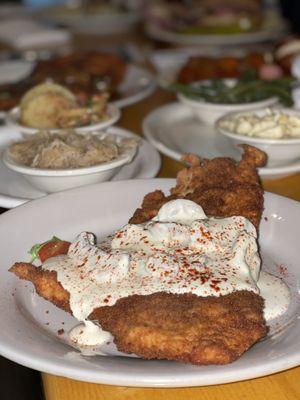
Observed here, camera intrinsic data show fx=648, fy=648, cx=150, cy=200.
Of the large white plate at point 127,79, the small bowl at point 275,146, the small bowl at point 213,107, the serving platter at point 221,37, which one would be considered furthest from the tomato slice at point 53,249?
the serving platter at point 221,37

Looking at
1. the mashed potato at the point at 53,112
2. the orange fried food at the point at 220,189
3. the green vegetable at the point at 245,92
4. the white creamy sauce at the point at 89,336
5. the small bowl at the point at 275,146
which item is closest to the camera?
the white creamy sauce at the point at 89,336

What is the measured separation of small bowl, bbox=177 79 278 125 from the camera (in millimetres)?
3340

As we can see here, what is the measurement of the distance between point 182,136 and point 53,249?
1566 mm

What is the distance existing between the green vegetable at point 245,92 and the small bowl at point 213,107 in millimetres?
49

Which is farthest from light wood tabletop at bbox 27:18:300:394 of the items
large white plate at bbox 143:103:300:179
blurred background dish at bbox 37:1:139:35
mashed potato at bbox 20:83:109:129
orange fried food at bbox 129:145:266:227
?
blurred background dish at bbox 37:1:139:35

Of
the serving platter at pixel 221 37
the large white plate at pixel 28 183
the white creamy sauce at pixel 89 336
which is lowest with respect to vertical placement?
the serving platter at pixel 221 37

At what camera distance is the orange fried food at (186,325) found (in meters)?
1.56

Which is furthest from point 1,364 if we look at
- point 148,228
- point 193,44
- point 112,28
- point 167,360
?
point 112,28

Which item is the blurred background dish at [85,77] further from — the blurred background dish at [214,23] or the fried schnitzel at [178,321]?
the fried schnitzel at [178,321]

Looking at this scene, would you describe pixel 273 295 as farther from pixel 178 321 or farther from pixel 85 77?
pixel 85 77

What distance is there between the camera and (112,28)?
21.6ft

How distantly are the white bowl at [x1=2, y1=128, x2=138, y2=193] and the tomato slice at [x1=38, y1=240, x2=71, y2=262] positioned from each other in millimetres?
519

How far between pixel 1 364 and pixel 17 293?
0.64 m

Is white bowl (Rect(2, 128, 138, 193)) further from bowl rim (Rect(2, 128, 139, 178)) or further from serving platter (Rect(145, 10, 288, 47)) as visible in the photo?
serving platter (Rect(145, 10, 288, 47))
